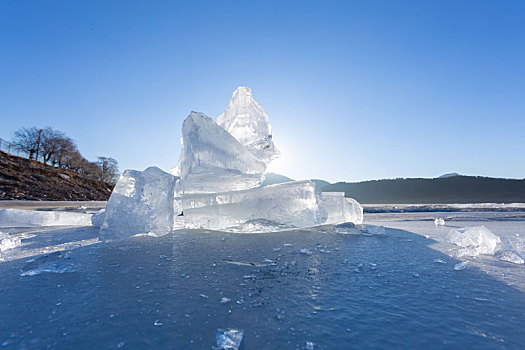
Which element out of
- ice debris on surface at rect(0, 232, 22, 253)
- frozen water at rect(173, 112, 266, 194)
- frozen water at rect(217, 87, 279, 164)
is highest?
frozen water at rect(217, 87, 279, 164)

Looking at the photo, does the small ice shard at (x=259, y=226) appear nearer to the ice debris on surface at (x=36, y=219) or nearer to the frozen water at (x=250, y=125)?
the frozen water at (x=250, y=125)

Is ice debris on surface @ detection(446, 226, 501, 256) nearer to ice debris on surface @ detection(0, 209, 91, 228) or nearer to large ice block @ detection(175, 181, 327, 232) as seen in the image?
large ice block @ detection(175, 181, 327, 232)

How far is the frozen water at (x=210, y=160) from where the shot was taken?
9.54 feet

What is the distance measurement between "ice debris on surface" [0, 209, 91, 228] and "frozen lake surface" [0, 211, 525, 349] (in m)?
2.92

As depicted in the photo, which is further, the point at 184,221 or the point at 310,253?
the point at 184,221

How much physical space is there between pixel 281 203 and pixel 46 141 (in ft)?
133

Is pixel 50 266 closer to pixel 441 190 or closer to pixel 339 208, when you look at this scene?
pixel 339 208

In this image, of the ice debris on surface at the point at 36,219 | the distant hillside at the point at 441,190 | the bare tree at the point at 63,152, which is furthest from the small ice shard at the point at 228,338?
the bare tree at the point at 63,152

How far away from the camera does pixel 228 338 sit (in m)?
0.73

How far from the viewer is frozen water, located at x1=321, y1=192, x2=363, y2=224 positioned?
398cm

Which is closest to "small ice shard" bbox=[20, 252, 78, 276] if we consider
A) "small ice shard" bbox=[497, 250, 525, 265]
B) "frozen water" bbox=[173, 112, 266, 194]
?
"frozen water" bbox=[173, 112, 266, 194]

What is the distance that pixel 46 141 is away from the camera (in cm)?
3127

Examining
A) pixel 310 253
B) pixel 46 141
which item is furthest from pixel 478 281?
pixel 46 141

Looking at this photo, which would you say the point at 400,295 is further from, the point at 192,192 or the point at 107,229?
the point at 192,192
